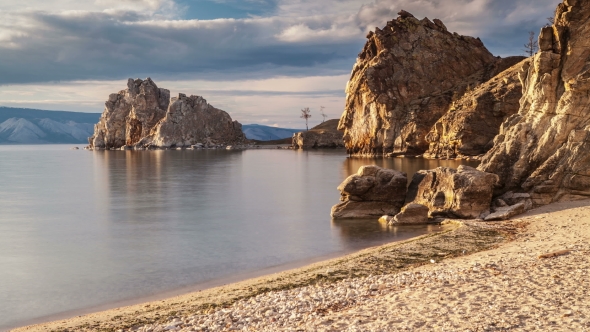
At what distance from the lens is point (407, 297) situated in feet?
43.8

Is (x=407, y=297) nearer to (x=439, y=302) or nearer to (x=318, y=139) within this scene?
(x=439, y=302)

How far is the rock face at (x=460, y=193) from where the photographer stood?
97.9 ft

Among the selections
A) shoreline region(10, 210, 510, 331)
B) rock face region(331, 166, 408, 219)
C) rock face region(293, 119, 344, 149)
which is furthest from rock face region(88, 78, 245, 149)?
shoreline region(10, 210, 510, 331)

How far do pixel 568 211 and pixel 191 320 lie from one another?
71.2ft

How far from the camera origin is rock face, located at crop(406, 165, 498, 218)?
97.9ft

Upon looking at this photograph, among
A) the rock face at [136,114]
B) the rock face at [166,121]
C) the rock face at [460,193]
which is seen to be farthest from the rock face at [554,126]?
the rock face at [136,114]

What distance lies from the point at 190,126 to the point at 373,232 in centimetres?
16408

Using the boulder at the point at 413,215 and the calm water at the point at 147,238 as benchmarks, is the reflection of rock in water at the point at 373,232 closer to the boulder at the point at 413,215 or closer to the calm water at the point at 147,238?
the calm water at the point at 147,238

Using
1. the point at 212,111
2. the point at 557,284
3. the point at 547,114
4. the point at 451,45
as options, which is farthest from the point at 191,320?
the point at 212,111

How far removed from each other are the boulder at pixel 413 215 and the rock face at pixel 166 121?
524ft

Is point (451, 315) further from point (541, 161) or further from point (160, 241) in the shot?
point (541, 161)

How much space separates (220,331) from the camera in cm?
1220

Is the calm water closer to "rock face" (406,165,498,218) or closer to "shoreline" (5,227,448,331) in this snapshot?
"shoreline" (5,227,448,331)

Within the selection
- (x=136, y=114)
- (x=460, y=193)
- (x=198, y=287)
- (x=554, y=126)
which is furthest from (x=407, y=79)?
(x=136, y=114)
